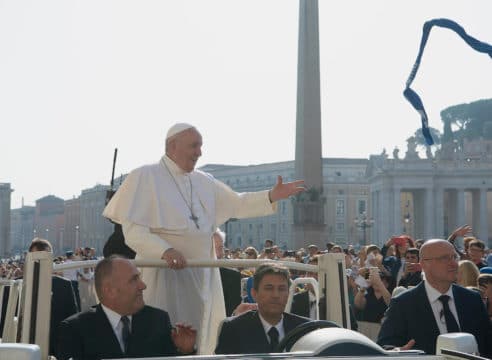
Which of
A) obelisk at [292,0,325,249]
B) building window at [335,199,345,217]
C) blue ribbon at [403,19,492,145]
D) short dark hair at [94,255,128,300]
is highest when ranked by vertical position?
building window at [335,199,345,217]

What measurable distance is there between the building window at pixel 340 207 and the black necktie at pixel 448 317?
127 m

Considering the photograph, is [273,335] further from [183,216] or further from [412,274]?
[412,274]

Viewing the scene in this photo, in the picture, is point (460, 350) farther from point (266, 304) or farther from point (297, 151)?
point (297, 151)

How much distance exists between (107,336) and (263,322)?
786 millimetres

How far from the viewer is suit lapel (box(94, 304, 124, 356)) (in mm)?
4113

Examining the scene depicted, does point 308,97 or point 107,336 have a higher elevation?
point 308,97

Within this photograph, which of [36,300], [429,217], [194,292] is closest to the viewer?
[36,300]

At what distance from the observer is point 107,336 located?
4133 mm

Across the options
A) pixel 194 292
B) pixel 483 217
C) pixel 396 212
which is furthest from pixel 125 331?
pixel 483 217

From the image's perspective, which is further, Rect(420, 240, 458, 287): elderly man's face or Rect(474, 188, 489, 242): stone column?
Rect(474, 188, 489, 242): stone column

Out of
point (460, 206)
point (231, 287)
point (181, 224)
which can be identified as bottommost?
point (231, 287)

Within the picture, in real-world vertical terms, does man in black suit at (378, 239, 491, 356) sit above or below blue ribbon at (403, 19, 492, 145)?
below

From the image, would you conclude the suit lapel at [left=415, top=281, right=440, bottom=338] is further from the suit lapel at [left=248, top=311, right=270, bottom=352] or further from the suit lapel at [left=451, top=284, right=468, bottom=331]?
the suit lapel at [left=248, top=311, right=270, bottom=352]

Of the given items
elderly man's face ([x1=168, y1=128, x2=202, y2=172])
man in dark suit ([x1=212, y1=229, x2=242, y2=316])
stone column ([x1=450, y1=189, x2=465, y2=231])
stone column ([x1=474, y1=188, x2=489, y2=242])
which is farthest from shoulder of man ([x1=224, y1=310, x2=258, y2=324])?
stone column ([x1=450, y1=189, x2=465, y2=231])
